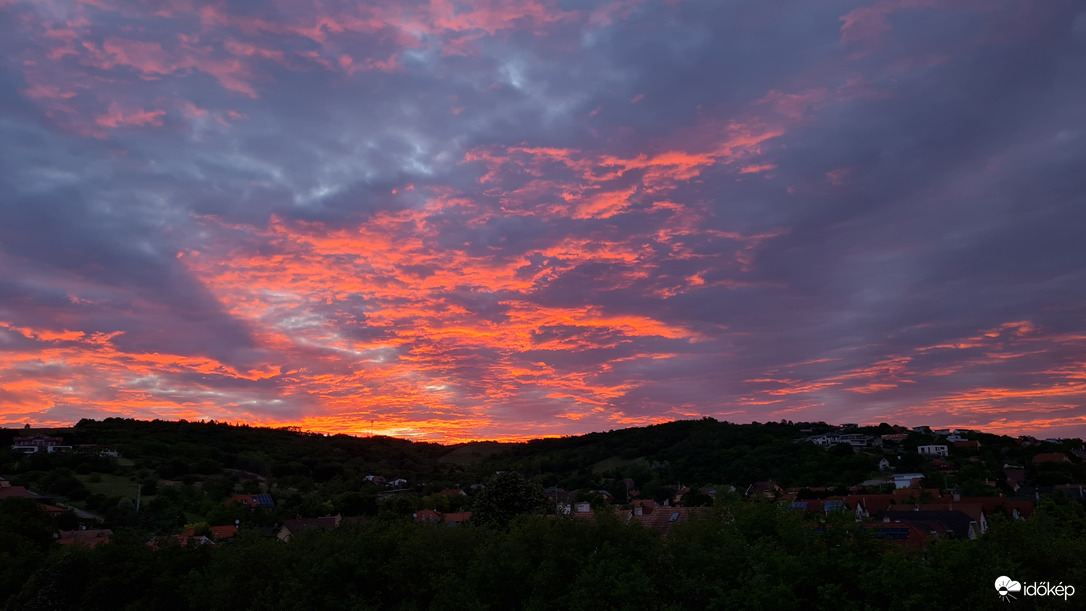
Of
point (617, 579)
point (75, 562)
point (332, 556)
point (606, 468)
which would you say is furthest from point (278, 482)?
point (617, 579)

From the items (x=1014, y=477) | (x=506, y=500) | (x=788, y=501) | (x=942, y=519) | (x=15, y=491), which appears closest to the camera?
(x=788, y=501)

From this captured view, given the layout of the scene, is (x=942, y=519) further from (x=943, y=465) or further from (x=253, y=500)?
(x=253, y=500)

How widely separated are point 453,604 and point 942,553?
553 inches

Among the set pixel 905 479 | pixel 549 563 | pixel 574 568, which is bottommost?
pixel 905 479

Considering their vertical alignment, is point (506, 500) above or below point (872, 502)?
above

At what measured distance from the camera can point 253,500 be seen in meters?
87.1

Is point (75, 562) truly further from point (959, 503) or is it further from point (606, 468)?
point (606, 468)

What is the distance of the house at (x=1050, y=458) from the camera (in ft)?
353

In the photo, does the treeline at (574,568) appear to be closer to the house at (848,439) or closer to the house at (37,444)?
the house at (37,444)

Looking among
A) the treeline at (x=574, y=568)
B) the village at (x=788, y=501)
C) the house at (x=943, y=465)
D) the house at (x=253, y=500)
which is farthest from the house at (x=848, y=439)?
the treeline at (x=574, y=568)

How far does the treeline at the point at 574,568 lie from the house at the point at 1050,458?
105 meters

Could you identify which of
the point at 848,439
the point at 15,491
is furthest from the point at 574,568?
the point at 848,439

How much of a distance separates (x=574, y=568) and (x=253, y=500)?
77355mm

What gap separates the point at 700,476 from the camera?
402ft
